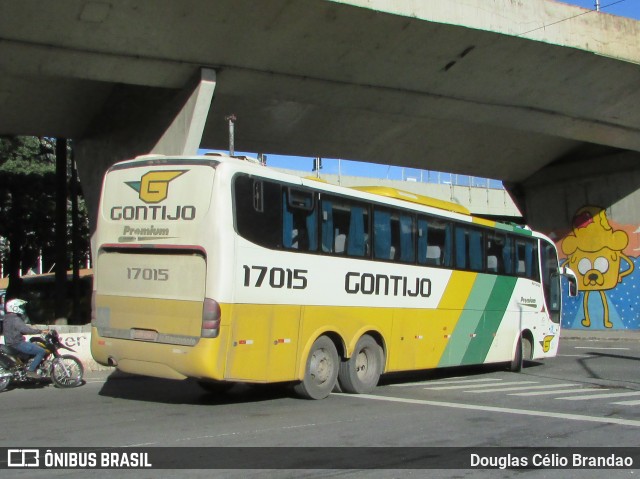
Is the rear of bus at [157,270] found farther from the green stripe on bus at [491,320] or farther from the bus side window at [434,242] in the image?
the green stripe on bus at [491,320]

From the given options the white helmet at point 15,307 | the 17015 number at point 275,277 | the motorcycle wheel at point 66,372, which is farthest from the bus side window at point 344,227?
the white helmet at point 15,307

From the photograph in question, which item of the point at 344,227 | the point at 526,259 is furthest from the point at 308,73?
the point at 344,227

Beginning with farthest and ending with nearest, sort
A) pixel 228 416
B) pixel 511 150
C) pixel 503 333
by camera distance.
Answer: pixel 511 150 → pixel 503 333 → pixel 228 416

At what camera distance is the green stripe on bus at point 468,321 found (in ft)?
48.0

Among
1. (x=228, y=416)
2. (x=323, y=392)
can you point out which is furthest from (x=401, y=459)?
(x=323, y=392)

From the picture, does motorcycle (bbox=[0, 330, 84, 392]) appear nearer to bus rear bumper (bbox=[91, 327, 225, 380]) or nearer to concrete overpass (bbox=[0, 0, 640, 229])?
bus rear bumper (bbox=[91, 327, 225, 380])

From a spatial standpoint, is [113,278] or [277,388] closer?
[113,278]

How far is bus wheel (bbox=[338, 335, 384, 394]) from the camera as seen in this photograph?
39.4 ft

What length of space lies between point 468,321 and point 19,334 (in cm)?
861

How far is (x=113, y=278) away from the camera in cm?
1066

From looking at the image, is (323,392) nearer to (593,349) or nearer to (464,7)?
(464,7)

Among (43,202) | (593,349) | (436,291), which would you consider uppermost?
(43,202)

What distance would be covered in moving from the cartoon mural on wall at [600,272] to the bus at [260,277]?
1745cm

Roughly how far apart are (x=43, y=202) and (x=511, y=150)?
1919cm
